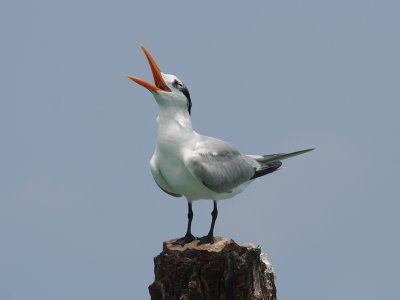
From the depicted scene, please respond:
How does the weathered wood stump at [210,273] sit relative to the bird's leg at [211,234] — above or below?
below

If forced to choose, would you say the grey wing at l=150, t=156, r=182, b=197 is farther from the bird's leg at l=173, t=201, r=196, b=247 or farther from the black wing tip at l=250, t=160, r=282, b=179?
the black wing tip at l=250, t=160, r=282, b=179

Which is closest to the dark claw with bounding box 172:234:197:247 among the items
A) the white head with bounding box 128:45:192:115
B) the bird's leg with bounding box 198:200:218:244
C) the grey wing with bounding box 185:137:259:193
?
the bird's leg with bounding box 198:200:218:244

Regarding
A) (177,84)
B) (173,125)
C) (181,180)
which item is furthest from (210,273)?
(177,84)

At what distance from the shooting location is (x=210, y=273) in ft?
29.1

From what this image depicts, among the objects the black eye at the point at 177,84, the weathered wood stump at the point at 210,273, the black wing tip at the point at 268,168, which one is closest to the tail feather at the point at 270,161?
the black wing tip at the point at 268,168

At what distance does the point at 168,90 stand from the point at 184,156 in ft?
2.71

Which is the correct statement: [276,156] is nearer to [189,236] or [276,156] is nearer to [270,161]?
[270,161]

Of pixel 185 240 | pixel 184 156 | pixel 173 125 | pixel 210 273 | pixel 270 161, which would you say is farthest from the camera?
pixel 270 161

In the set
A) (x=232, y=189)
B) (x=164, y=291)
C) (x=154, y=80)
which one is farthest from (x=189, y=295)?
(x=154, y=80)

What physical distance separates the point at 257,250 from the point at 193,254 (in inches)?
30.1

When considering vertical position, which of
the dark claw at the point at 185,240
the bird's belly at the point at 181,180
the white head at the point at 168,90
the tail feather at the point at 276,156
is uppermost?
the white head at the point at 168,90

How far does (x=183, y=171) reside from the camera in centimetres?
934

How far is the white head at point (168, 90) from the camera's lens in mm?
9445

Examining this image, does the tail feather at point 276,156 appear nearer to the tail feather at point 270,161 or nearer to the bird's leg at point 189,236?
the tail feather at point 270,161
